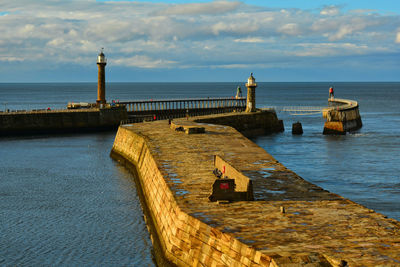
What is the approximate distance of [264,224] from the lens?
17.3 meters

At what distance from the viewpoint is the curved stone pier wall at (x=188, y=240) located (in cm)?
1502

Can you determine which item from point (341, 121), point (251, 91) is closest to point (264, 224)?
point (251, 91)

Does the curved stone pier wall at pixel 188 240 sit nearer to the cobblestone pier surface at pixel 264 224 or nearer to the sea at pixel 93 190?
the cobblestone pier surface at pixel 264 224

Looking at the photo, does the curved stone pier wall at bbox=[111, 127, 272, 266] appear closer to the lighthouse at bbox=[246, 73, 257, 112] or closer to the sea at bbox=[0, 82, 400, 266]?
the sea at bbox=[0, 82, 400, 266]

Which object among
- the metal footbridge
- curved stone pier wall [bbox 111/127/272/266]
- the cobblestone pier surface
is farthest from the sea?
the metal footbridge

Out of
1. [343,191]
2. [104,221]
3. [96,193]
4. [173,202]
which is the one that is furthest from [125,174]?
[173,202]

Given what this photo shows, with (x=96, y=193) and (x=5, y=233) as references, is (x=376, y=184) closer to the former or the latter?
(x=96, y=193)

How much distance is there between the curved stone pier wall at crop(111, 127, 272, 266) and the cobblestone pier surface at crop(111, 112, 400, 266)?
0.09 feet

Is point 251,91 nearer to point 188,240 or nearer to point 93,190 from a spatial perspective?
Result: point 93,190

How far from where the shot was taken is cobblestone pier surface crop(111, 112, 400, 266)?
565 inches

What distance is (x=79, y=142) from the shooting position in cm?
6219

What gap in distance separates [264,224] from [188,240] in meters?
2.73

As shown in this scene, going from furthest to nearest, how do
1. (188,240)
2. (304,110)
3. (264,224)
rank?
(304,110) < (188,240) < (264,224)

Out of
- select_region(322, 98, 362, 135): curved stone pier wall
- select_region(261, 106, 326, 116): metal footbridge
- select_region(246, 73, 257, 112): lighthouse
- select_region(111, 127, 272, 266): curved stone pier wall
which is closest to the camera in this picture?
select_region(111, 127, 272, 266): curved stone pier wall
